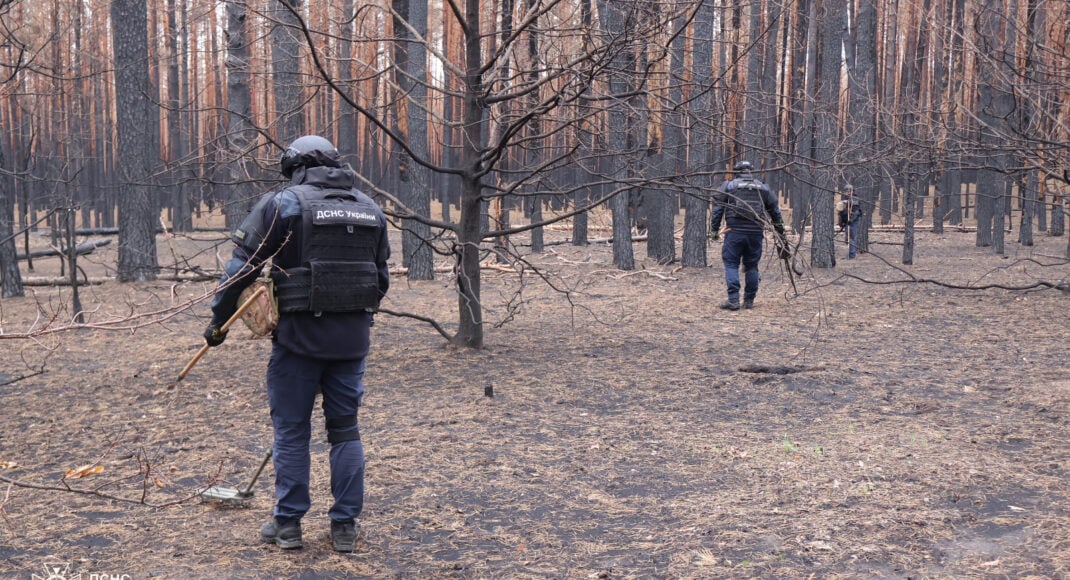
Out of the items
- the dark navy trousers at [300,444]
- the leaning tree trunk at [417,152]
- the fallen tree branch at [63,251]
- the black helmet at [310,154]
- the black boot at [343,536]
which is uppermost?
the leaning tree trunk at [417,152]

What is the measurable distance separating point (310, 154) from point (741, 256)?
8156 millimetres

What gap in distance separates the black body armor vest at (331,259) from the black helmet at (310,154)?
154 millimetres

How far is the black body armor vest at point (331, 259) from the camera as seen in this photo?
401 centimetres

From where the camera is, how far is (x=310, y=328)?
13.2 ft

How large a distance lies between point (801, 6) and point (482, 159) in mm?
16337

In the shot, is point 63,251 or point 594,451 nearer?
point 594,451

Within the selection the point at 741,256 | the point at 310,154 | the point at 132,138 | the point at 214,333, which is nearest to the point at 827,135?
the point at 741,256

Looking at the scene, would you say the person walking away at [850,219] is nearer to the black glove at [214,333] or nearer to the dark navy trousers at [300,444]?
the dark navy trousers at [300,444]

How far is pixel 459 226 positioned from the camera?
8.33 m

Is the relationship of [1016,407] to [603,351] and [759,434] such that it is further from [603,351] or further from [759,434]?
[603,351]

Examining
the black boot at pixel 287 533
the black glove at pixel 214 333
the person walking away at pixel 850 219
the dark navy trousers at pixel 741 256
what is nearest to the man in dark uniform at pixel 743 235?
the dark navy trousers at pixel 741 256

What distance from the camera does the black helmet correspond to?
13.9ft

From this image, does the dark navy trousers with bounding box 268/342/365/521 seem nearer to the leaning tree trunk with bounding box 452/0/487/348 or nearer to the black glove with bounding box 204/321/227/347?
the black glove with bounding box 204/321/227/347

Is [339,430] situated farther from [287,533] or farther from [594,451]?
[594,451]
